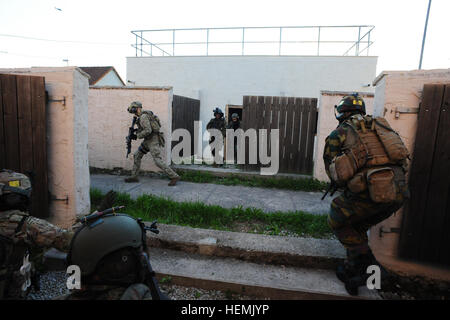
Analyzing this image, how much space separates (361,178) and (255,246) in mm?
1379

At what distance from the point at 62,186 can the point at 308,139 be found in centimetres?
533

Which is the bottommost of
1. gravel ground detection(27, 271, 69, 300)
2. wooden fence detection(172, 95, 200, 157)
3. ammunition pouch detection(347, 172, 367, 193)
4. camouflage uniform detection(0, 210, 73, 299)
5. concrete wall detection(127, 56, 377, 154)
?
gravel ground detection(27, 271, 69, 300)

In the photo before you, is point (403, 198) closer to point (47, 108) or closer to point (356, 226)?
point (356, 226)

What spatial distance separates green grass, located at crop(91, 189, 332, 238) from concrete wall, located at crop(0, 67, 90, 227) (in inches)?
32.3

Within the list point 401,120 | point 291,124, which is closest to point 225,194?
point 291,124

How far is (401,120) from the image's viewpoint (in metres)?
2.76

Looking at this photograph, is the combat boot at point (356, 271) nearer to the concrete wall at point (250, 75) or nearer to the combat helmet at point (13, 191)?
the combat helmet at point (13, 191)

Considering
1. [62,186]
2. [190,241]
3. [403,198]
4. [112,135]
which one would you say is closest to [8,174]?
[62,186]

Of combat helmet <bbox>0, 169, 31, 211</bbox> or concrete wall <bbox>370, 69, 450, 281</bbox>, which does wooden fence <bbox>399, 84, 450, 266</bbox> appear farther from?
combat helmet <bbox>0, 169, 31, 211</bbox>

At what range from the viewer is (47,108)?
3.33m

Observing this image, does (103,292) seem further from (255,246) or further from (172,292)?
(255,246)

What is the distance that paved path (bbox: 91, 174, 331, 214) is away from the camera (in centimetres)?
472

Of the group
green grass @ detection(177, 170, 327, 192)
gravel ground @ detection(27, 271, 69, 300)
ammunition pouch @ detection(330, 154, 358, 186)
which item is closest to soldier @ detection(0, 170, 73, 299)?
gravel ground @ detection(27, 271, 69, 300)
